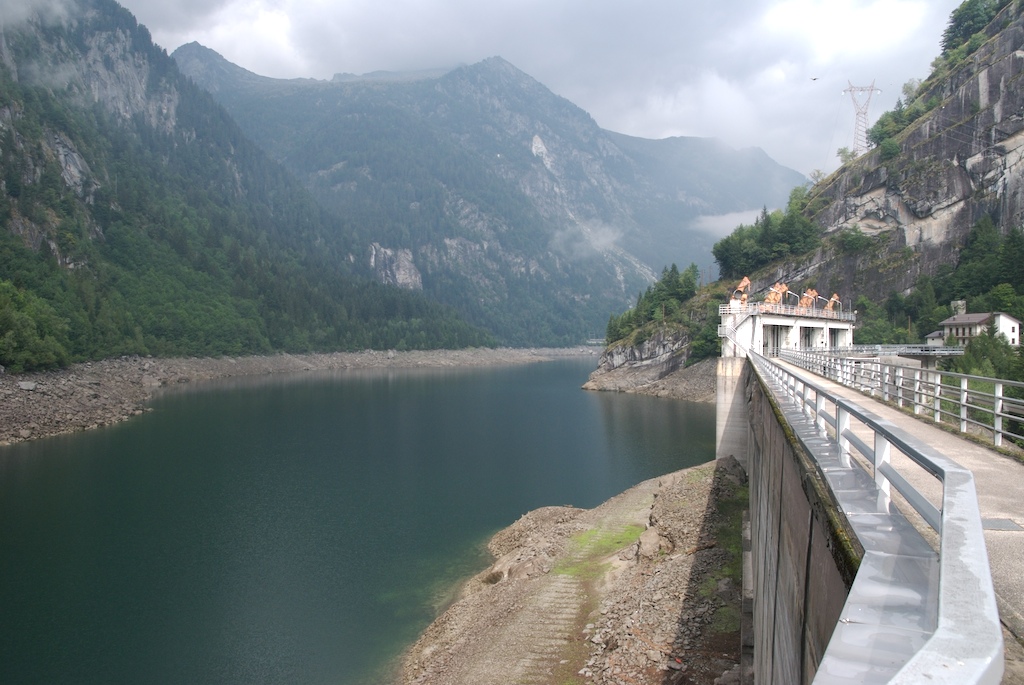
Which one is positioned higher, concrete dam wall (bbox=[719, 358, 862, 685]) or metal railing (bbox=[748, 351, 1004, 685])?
metal railing (bbox=[748, 351, 1004, 685])

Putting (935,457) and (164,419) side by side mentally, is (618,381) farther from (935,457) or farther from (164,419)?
(935,457)

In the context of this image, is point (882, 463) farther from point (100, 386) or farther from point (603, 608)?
point (100, 386)

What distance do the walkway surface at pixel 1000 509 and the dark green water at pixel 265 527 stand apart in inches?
628

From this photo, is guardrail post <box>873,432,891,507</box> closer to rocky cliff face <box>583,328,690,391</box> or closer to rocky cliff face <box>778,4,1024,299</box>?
rocky cliff face <box>583,328,690,391</box>

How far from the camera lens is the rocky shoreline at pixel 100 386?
192ft

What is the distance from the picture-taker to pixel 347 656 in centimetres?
2130

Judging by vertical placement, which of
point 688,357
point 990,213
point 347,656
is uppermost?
point 990,213

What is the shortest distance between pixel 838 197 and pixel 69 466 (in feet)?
351

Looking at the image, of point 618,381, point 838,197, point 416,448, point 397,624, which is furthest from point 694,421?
point 838,197

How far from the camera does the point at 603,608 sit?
67.4 feet

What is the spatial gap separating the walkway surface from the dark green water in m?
16.0

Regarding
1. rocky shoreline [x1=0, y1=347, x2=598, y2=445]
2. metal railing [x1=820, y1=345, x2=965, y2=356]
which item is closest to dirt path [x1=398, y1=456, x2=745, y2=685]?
metal railing [x1=820, y1=345, x2=965, y2=356]

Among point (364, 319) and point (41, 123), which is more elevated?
point (41, 123)

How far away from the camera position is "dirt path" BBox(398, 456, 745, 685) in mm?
17031
